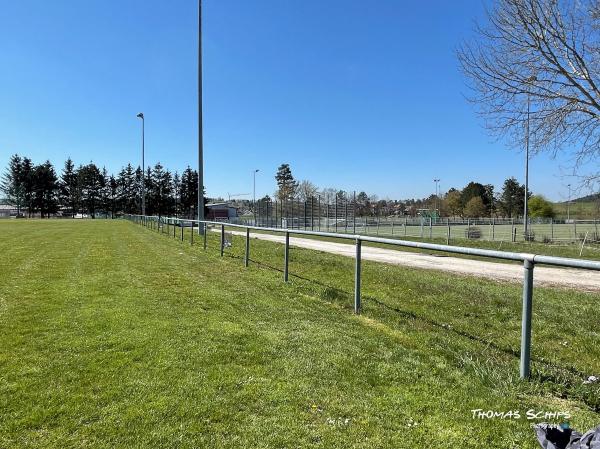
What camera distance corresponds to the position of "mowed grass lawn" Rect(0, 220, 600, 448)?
2928mm

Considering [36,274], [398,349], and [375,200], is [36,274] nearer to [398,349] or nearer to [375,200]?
[398,349]

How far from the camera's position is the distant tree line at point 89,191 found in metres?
99.9

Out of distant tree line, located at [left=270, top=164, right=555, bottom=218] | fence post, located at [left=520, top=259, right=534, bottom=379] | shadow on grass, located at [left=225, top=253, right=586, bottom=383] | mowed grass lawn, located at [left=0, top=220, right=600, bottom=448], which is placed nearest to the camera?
mowed grass lawn, located at [left=0, top=220, right=600, bottom=448]

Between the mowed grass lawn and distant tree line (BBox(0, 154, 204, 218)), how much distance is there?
89.2 meters

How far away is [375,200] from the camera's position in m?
67.1

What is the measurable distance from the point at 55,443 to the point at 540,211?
321 feet

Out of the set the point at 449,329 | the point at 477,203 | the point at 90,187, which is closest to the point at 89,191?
the point at 90,187

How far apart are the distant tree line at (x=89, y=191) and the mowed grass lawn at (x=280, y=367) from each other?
8920 cm

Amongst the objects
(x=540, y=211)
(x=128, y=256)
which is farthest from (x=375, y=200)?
(x=128, y=256)

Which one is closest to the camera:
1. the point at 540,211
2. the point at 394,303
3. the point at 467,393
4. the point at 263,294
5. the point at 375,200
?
the point at 467,393

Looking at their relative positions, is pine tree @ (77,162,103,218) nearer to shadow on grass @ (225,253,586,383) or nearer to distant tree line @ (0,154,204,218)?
distant tree line @ (0,154,204,218)

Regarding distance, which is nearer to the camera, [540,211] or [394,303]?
[394,303]

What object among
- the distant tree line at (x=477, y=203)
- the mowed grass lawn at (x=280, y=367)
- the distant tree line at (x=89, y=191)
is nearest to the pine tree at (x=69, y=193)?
the distant tree line at (x=89, y=191)

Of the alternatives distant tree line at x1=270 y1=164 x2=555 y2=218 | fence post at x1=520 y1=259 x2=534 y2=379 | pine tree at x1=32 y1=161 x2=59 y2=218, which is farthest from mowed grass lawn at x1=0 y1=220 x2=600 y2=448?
pine tree at x1=32 y1=161 x2=59 y2=218
